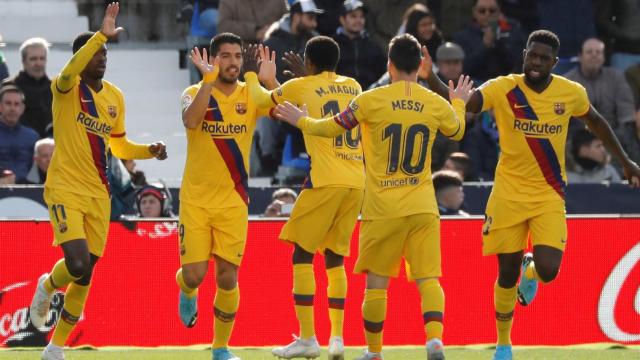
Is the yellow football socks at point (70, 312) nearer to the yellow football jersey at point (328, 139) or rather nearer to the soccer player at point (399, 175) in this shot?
the yellow football jersey at point (328, 139)

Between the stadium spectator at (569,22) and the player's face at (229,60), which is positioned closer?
→ the player's face at (229,60)

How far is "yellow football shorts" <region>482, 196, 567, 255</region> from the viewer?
40.5ft

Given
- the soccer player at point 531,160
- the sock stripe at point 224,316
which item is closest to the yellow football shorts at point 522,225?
the soccer player at point 531,160

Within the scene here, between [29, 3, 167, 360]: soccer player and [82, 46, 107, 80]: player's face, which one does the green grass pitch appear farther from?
[82, 46, 107, 80]: player's face

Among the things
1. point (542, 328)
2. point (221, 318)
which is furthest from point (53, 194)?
point (542, 328)

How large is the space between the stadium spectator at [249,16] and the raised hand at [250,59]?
6470 mm

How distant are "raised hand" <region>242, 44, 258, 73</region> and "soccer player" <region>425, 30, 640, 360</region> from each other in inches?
58.4

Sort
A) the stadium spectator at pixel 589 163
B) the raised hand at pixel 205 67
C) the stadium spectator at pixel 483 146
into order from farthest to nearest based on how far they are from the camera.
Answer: the stadium spectator at pixel 483 146 → the stadium spectator at pixel 589 163 → the raised hand at pixel 205 67

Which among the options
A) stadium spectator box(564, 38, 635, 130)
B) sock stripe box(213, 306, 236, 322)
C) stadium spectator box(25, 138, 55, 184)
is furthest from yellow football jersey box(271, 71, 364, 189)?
stadium spectator box(564, 38, 635, 130)

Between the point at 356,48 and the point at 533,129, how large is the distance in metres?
6.39

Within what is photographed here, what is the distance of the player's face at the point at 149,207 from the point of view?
1565 centimetres

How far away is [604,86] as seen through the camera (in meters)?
18.4

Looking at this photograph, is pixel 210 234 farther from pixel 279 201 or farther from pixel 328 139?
pixel 279 201

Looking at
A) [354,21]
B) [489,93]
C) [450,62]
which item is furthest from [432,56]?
[489,93]
